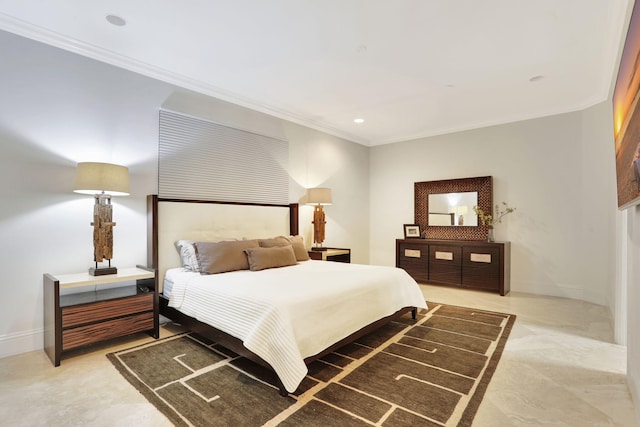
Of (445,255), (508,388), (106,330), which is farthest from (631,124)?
(106,330)

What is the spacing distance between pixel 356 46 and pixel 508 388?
2.99 meters

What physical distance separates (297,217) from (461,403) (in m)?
3.33

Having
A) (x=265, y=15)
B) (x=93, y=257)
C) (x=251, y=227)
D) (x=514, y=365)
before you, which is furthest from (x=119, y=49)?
(x=514, y=365)

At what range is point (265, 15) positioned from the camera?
2549mm

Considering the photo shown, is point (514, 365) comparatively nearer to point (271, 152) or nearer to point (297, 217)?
point (297, 217)

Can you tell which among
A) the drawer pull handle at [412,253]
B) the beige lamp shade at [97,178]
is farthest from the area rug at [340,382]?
the drawer pull handle at [412,253]

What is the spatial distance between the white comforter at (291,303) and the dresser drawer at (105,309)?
0.27 meters

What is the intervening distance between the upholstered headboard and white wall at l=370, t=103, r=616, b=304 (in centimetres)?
302

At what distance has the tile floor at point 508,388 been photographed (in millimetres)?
1816

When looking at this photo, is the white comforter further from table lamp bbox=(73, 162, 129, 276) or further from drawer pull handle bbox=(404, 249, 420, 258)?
drawer pull handle bbox=(404, 249, 420, 258)

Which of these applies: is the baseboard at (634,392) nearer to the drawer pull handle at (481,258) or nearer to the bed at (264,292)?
the bed at (264,292)

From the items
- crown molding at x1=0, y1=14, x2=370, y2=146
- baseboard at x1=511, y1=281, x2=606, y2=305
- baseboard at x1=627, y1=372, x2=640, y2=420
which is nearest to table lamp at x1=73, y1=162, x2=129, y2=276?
crown molding at x1=0, y1=14, x2=370, y2=146

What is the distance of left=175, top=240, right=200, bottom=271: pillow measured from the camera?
335 cm

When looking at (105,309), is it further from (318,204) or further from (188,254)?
(318,204)
